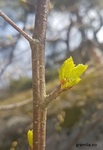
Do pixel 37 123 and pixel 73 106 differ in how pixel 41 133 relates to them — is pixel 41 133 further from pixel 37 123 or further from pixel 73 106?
pixel 73 106

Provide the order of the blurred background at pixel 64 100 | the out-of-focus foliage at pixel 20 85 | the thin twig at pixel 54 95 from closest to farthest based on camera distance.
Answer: the thin twig at pixel 54 95
the blurred background at pixel 64 100
the out-of-focus foliage at pixel 20 85

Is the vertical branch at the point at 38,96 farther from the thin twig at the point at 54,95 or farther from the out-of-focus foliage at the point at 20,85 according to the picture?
the out-of-focus foliage at the point at 20,85

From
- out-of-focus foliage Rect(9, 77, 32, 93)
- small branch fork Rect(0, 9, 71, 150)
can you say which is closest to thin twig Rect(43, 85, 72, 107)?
small branch fork Rect(0, 9, 71, 150)

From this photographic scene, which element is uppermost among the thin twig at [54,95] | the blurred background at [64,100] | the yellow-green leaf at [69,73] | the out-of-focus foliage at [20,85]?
the out-of-focus foliage at [20,85]

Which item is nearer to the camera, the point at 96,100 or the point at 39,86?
the point at 39,86

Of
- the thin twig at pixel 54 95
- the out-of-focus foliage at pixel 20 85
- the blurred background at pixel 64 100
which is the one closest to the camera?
the thin twig at pixel 54 95

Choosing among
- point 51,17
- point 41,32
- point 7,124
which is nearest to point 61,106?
point 7,124

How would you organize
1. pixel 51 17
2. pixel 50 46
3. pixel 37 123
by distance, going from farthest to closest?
pixel 50 46
pixel 51 17
pixel 37 123

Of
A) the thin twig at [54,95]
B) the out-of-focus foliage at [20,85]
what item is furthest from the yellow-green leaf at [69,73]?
the out-of-focus foliage at [20,85]

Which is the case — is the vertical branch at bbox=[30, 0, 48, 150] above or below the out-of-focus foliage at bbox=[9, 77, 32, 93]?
below

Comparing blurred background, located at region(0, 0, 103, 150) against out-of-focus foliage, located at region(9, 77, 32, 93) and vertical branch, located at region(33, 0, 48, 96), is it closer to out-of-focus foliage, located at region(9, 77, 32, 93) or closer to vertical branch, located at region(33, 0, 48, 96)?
vertical branch, located at region(33, 0, 48, 96)

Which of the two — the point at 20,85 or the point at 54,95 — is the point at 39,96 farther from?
the point at 20,85
